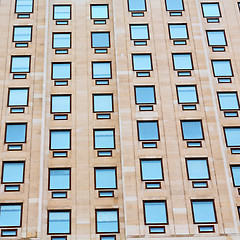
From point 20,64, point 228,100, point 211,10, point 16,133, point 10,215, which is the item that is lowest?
point 10,215

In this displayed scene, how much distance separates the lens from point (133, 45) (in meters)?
34.2

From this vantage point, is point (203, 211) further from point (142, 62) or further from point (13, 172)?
point (13, 172)

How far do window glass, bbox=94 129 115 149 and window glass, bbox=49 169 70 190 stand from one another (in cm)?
273

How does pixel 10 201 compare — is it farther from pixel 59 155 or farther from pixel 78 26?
pixel 78 26

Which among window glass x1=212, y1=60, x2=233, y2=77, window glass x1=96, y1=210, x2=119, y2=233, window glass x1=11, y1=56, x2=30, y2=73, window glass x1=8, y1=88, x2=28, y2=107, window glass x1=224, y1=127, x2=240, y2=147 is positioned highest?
window glass x1=11, y1=56, x2=30, y2=73

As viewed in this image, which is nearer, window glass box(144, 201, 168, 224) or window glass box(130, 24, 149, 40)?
window glass box(144, 201, 168, 224)

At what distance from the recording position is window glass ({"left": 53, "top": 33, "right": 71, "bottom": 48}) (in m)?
35.0

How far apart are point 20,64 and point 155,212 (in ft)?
48.3

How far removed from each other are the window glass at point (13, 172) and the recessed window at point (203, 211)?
36.2ft

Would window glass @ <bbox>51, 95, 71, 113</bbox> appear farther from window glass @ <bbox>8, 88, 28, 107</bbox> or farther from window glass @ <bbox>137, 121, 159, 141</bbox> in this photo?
window glass @ <bbox>137, 121, 159, 141</bbox>

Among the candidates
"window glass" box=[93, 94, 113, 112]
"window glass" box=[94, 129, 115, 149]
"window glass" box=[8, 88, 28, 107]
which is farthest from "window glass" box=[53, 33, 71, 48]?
"window glass" box=[94, 129, 115, 149]

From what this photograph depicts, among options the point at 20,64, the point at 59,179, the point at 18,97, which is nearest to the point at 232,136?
the point at 59,179

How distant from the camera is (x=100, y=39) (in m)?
35.4

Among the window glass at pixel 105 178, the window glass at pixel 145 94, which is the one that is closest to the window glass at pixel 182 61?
the window glass at pixel 145 94
